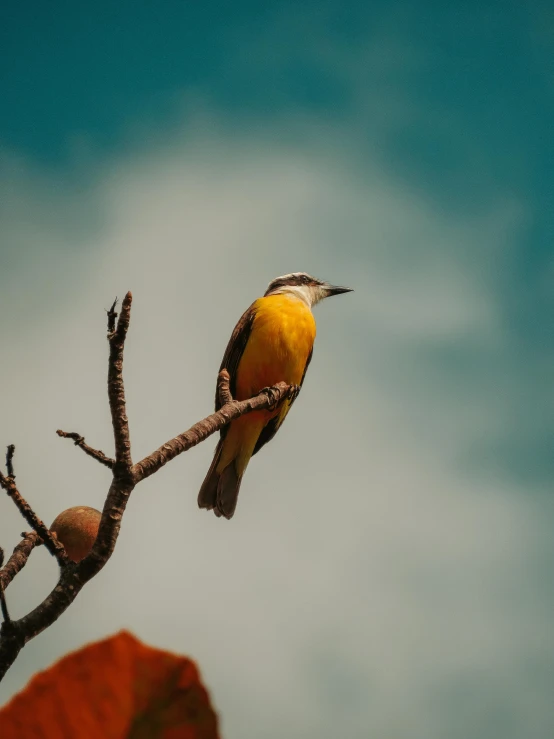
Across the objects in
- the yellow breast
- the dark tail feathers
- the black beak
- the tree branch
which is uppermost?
the black beak

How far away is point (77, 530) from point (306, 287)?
793 centimetres

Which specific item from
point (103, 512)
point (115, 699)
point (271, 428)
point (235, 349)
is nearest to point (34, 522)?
point (103, 512)

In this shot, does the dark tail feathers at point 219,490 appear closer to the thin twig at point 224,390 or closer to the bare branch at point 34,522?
the thin twig at point 224,390

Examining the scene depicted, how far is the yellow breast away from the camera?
827 centimetres

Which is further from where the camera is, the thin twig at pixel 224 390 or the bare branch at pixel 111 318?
the thin twig at pixel 224 390

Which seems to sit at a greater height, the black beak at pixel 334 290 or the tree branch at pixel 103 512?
the black beak at pixel 334 290

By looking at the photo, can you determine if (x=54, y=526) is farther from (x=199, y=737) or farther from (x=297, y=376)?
(x=297, y=376)

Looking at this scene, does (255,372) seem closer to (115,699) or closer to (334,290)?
(334,290)

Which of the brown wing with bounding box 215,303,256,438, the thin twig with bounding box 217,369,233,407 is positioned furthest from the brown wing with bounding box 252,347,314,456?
the thin twig with bounding box 217,369,233,407

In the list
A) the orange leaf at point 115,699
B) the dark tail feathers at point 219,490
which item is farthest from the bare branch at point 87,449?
the dark tail feathers at point 219,490

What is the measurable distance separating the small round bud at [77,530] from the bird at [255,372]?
4.79m

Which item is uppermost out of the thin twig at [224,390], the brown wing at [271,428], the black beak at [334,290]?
the black beak at [334,290]

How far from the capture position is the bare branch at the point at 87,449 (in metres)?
2.64

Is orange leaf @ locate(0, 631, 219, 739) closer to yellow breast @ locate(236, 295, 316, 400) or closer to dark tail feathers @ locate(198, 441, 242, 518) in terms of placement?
dark tail feathers @ locate(198, 441, 242, 518)
